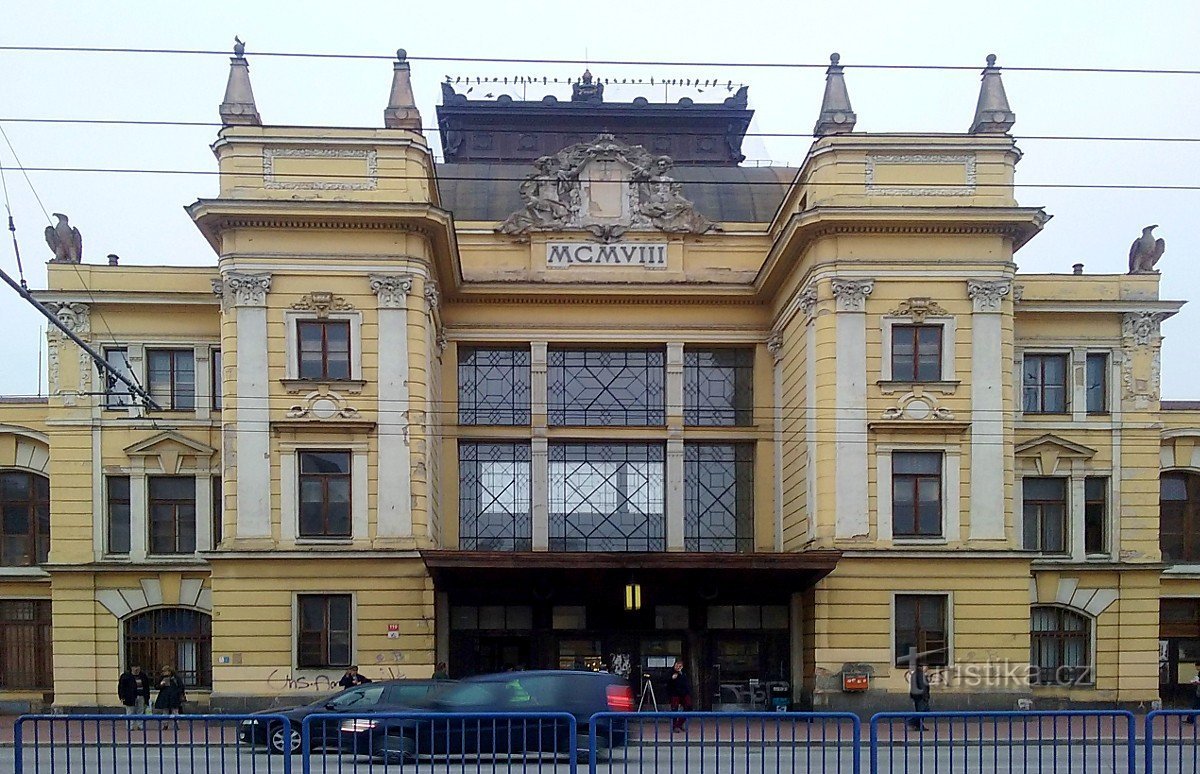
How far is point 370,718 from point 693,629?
1916 centimetres

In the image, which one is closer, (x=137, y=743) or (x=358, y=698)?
(x=137, y=743)

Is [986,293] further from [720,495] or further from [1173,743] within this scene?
[1173,743]

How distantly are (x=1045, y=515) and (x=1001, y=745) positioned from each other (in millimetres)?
20714

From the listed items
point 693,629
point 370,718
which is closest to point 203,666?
point 693,629

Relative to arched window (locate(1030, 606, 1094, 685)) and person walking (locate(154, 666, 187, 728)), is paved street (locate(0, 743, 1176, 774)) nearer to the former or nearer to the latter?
person walking (locate(154, 666, 187, 728))

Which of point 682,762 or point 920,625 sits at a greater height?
point 682,762

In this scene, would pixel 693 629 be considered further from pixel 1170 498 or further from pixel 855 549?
pixel 1170 498

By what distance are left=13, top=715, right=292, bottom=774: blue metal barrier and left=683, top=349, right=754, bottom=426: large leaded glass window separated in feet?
71.1

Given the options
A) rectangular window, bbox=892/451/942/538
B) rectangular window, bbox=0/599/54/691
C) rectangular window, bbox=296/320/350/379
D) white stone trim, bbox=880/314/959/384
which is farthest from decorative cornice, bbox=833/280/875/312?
rectangular window, bbox=0/599/54/691

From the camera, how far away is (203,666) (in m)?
33.9

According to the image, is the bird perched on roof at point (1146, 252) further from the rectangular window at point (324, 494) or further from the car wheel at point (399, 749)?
the car wheel at point (399, 749)

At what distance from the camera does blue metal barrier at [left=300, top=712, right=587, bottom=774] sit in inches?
574

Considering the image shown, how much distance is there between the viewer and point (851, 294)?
99.8ft

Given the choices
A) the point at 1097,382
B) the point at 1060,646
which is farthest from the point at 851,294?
the point at 1060,646
